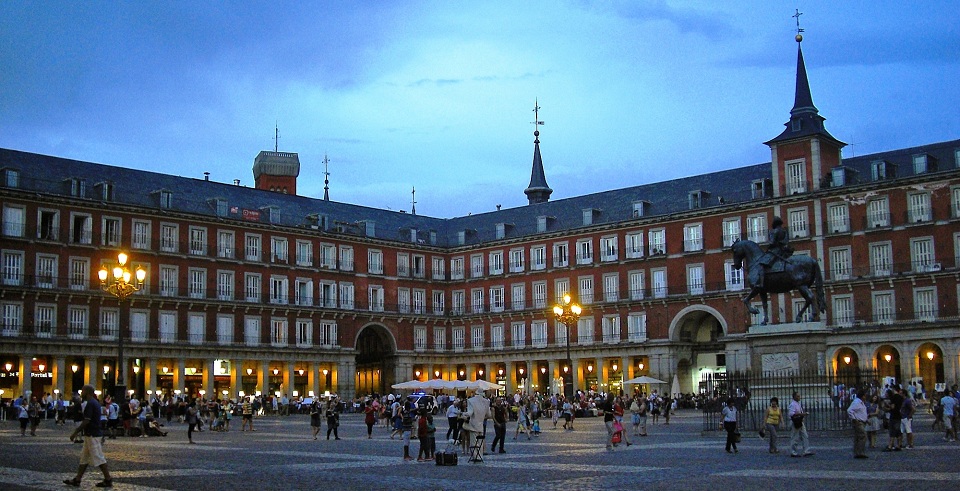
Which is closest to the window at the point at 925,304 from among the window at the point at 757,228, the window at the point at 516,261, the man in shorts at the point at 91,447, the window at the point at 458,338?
the window at the point at 757,228

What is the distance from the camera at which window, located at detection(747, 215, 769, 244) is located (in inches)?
2751

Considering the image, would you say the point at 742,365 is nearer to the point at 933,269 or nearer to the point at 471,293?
the point at 933,269

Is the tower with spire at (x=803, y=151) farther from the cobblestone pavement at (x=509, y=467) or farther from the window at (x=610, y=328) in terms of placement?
the cobblestone pavement at (x=509, y=467)

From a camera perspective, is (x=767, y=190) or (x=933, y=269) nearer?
(x=933, y=269)

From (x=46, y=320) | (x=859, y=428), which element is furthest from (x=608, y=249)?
(x=859, y=428)

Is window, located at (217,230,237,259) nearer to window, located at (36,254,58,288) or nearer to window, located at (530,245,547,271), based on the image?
window, located at (36,254,58,288)

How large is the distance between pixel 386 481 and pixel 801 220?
180 ft

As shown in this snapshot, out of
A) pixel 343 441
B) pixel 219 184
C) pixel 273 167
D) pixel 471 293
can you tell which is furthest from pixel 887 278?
pixel 273 167

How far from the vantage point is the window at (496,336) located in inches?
3339

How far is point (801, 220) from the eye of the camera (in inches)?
2712

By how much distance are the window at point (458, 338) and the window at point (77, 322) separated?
31099 mm

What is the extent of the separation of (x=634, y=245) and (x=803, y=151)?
14.2 metres

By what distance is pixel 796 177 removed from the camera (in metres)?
69.4

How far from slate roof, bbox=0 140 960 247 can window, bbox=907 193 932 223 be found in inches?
83.7
